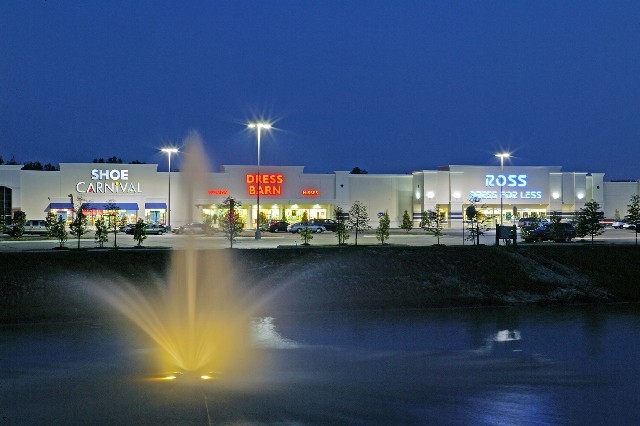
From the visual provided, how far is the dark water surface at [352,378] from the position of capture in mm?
11648

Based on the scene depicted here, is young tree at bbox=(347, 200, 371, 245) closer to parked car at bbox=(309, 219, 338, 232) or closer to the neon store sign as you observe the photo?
parked car at bbox=(309, 219, 338, 232)

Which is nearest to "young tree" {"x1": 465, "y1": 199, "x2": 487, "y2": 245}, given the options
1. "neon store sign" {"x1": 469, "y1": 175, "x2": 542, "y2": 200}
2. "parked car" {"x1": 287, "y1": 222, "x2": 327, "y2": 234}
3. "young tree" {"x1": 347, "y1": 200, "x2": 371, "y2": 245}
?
"young tree" {"x1": 347, "y1": 200, "x2": 371, "y2": 245}

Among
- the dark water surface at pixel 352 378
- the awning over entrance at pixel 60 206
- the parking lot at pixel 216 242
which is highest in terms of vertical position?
the awning over entrance at pixel 60 206

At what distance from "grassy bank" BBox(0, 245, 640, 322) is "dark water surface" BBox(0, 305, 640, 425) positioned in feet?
11.4

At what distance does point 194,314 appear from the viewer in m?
23.5

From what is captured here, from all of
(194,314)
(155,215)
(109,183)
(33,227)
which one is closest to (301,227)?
(155,215)

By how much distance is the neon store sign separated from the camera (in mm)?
82438

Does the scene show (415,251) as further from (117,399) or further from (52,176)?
(52,176)

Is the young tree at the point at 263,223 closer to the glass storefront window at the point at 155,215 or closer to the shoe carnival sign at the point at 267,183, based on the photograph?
the shoe carnival sign at the point at 267,183

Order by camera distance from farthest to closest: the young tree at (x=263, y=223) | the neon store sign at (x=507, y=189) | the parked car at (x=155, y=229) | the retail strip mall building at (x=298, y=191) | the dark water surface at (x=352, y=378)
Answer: the neon store sign at (x=507, y=189) → the retail strip mall building at (x=298, y=191) → the young tree at (x=263, y=223) → the parked car at (x=155, y=229) → the dark water surface at (x=352, y=378)

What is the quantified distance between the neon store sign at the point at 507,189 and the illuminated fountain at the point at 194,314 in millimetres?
55250

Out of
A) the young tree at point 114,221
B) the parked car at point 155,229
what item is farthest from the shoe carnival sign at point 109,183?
the young tree at point 114,221

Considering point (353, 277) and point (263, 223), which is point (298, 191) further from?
point (353, 277)

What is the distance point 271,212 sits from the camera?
7938cm
